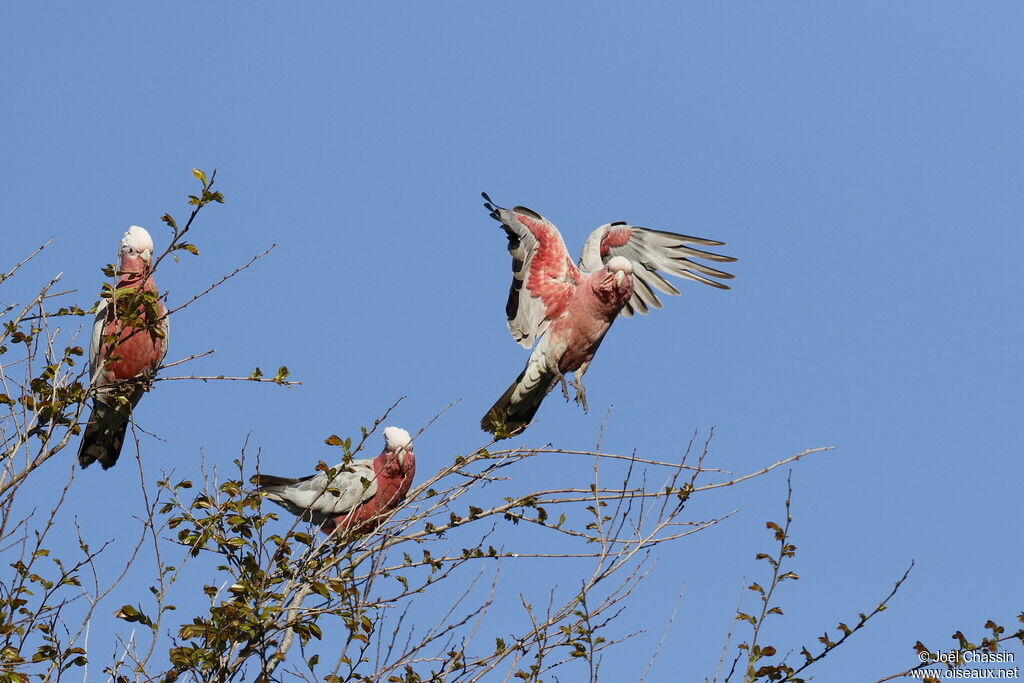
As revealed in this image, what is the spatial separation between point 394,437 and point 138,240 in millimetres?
1980

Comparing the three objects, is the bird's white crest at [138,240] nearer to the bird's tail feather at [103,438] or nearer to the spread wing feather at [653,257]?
the bird's tail feather at [103,438]

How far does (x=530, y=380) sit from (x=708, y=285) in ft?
6.24

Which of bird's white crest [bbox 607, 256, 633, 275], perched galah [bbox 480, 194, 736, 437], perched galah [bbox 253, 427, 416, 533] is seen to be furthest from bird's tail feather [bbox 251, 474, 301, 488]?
bird's white crest [bbox 607, 256, 633, 275]

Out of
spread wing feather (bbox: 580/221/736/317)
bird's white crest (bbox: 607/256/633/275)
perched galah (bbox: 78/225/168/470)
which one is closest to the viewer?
perched galah (bbox: 78/225/168/470)

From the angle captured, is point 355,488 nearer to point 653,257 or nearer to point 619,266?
point 619,266

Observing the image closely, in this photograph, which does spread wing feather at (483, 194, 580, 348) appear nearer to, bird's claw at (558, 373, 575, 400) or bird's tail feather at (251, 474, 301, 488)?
bird's claw at (558, 373, 575, 400)

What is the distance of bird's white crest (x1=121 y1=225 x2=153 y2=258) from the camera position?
658 cm

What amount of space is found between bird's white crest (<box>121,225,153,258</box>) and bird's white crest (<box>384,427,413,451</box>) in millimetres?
1863

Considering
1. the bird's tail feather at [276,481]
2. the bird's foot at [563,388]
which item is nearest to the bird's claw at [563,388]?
the bird's foot at [563,388]

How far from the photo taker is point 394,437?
7277mm

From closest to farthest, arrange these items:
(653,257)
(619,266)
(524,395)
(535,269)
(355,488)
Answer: (355,488), (619,266), (524,395), (535,269), (653,257)

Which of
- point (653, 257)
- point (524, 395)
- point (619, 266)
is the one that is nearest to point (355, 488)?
point (524, 395)

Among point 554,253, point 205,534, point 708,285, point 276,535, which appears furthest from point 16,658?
point 708,285

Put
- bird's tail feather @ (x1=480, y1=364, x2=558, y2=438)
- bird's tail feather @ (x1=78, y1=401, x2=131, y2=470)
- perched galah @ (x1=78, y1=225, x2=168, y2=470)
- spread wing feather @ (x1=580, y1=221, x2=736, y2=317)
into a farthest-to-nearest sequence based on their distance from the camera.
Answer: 1. spread wing feather @ (x1=580, y1=221, x2=736, y2=317)
2. bird's tail feather @ (x1=480, y1=364, x2=558, y2=438)
3. bird's tail feather @ (x1=78, y1=401, x2=131, y2=470)
4. perched galah @ (x1=78, y1=225, x2=168, y2=470)
